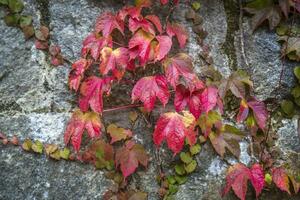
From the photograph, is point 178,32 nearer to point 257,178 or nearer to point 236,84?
point 236,84

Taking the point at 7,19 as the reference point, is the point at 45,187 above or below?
below

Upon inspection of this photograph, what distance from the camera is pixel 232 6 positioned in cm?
178

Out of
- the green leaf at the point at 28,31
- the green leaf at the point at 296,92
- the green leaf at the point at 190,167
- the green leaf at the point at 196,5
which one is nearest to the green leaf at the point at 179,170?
the green leaf at the point at 190,167

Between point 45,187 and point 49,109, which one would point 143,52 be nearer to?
point 49,109

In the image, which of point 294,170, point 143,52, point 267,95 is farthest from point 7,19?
point 294,170

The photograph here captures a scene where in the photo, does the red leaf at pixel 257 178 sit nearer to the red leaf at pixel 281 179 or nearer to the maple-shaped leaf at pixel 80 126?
the red leaf at pixel 281 179

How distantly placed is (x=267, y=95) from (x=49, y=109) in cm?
89

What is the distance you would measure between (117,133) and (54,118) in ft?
0.83

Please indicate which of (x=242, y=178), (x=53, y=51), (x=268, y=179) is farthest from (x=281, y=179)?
(x=53, y=51)

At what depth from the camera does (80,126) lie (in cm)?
154

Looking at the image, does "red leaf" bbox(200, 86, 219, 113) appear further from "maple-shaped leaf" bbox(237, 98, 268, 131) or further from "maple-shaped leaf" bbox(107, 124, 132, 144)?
"maple-shaped leaf" bbox(107, 124, 132, 144)

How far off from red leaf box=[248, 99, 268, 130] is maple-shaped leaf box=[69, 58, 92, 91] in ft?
2.16

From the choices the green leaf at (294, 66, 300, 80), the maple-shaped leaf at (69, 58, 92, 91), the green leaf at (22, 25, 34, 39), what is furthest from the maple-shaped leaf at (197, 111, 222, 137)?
the green leaf at (22, 25, 34, 39)

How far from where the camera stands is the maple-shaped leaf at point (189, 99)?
5.00 ft
